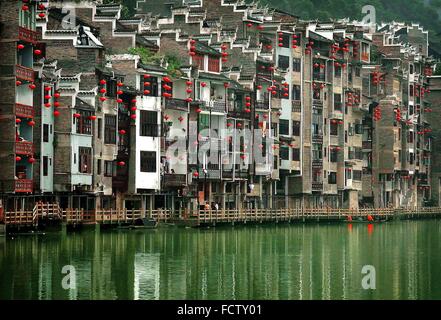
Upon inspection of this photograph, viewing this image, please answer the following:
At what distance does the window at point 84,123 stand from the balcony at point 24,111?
9.31 m

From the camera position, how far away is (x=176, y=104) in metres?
133

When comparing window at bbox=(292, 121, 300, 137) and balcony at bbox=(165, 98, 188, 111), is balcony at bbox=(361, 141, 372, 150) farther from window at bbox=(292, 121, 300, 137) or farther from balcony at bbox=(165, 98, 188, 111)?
balcony at bbox=(165, 98, 188, 111)

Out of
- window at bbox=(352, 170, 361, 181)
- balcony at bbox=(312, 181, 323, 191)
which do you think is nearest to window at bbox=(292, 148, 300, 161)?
balcony at bbox=(312, 181, 323, 191)

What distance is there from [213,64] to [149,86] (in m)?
15.5

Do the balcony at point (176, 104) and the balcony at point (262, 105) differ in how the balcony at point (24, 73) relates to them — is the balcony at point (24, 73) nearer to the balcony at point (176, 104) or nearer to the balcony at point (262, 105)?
the balcony at point (176, 104)

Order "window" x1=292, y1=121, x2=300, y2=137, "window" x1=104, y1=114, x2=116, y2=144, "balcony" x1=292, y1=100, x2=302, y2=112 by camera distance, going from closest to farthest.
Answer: "window" x1=104, y1=114, x2=116, y2=144
"window" x1=292, y1=121, x2=300, y2=137
"balcony" x1=292, y1=100, x2=302, y2=112

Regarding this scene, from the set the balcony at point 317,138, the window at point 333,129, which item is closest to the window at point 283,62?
the balcony at point 317,138


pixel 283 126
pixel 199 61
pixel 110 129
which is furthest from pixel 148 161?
pixel 283 126

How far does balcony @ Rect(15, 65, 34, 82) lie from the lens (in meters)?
105

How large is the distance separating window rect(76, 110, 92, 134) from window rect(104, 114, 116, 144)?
3090 millimetres
